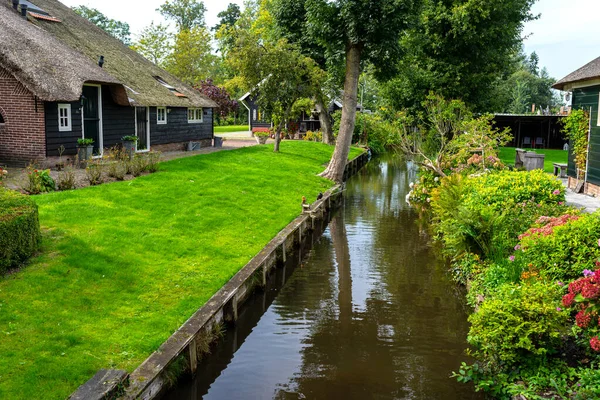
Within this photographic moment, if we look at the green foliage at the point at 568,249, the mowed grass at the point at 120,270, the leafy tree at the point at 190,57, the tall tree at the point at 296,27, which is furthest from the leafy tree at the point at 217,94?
the green foliage at the point at 568,249

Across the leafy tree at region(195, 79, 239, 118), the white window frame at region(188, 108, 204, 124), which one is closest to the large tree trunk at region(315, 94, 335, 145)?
the white window frame at region(188, 108, 204, 124)

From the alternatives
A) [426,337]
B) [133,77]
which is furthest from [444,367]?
[133,77]

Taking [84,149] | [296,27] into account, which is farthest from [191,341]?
[296,27]

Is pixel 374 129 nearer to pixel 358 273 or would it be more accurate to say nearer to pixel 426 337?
pixel 358 273

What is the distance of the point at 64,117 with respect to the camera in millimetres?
20203

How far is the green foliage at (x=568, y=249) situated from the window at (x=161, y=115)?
2292cm

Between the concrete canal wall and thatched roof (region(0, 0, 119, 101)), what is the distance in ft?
30.3

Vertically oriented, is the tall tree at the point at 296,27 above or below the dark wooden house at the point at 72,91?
above

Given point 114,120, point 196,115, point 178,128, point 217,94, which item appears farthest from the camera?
point 217,94

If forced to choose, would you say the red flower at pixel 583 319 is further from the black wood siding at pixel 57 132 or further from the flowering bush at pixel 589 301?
the black wood siding at pixel 57 132

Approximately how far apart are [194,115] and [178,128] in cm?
264

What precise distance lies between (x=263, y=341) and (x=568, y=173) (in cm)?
1737

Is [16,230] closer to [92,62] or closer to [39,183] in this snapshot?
[39,183]

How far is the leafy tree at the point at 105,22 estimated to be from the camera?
3467 inches
